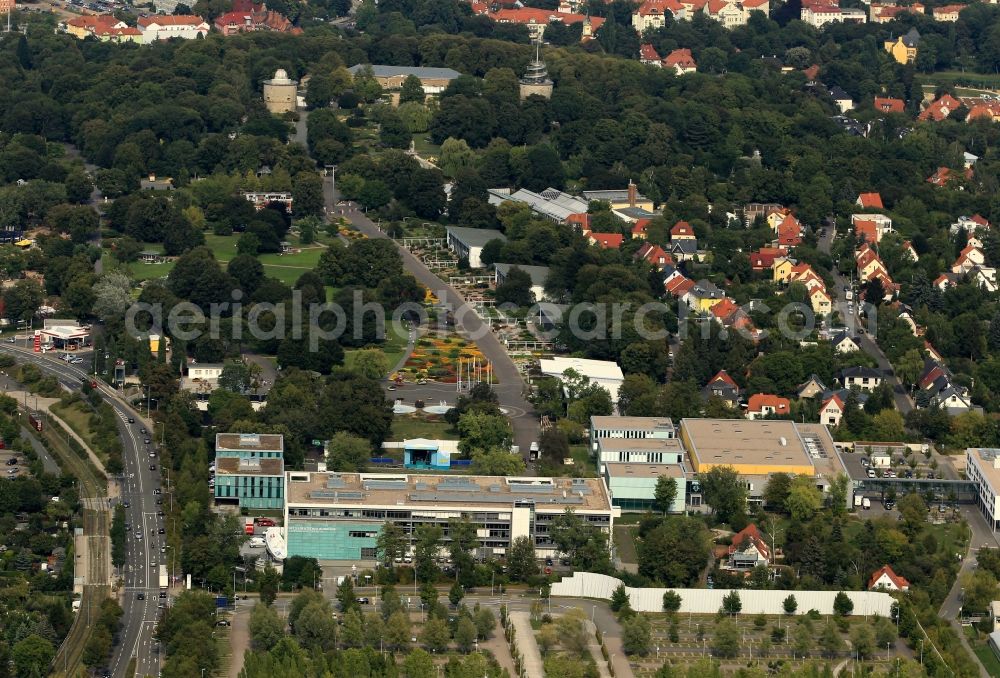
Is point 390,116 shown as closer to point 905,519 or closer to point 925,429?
point 925,429

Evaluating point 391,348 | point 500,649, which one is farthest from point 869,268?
point 500,649

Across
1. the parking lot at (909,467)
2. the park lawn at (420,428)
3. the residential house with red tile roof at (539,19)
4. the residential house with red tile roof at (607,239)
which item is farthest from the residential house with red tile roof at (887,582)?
the residential house with red tile roof at (539,19)

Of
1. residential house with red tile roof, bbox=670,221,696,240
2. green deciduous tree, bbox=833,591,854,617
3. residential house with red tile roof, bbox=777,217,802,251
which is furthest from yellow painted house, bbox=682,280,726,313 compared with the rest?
green deciduous tree, bbox=833,591,854,617

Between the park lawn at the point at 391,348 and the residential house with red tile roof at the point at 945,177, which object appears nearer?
the park lawn at the point at 391,348

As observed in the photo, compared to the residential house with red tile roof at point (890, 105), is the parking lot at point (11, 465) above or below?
above

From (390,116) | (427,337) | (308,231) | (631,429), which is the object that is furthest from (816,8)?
(631,429)

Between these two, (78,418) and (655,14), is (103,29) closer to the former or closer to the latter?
(655,14)

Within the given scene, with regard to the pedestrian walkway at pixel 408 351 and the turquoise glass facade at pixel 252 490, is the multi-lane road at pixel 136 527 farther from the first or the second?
the pedestrian walkway at pixel 408 351
